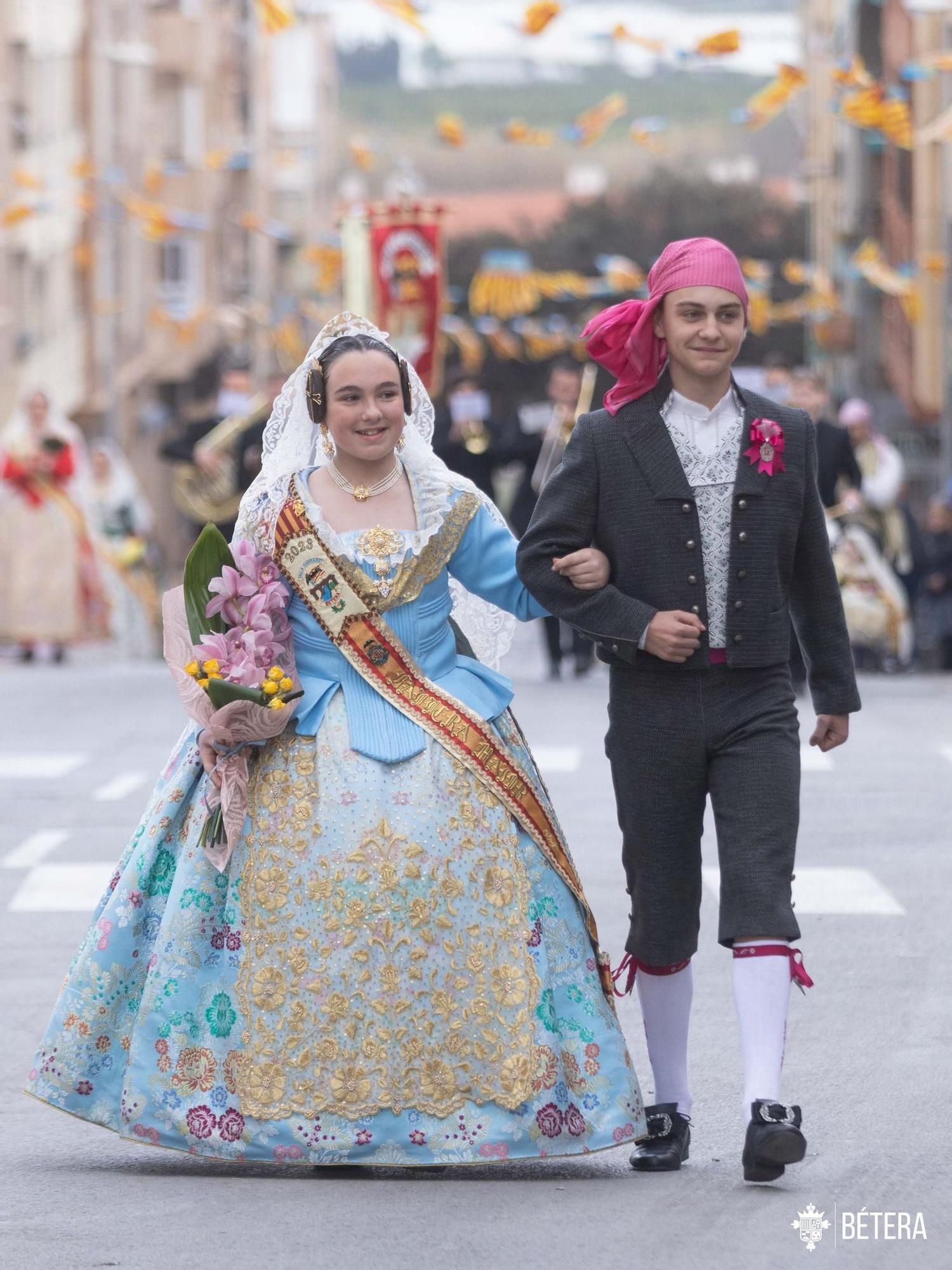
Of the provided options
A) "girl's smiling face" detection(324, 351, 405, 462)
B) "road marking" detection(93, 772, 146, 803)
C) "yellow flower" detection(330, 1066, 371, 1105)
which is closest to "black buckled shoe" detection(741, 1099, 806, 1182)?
"yellow flower" detection(330, 1066, 371, 1105)

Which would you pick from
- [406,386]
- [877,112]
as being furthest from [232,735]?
[877,112]

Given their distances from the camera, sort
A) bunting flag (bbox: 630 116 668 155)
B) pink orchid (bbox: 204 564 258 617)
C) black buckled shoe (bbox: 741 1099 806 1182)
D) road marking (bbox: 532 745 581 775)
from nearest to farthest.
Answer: black buckled shoe (bbox: 741 1099 806 1182)
pink orchid (bbox: 204 564 258 617)
road marking (bbox: 532 745 581 775)
bunting flag (bbox: 630 116 668 155)

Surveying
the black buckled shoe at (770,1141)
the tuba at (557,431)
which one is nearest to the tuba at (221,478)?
the tuba at (557,431)

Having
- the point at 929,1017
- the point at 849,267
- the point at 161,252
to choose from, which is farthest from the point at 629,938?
the point at 161,252

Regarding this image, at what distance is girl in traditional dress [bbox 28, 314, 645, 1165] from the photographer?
550 centimetres

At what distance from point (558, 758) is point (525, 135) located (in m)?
9.99

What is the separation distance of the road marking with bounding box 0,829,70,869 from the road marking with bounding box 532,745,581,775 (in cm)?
247

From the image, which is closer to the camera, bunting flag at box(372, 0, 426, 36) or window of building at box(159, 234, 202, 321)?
bunting flag at box(372, 0, 426, 36)

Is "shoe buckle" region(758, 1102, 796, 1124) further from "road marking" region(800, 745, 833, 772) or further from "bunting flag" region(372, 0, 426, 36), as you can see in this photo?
"bunting flag" region(372, 0, 426, 36)

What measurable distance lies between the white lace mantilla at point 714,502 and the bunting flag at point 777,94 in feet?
46.5

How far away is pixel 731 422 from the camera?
5.66m

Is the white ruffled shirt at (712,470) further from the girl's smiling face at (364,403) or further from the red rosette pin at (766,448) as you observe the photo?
the girl's smiling face at (364,403)

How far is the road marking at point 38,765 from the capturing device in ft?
42.3

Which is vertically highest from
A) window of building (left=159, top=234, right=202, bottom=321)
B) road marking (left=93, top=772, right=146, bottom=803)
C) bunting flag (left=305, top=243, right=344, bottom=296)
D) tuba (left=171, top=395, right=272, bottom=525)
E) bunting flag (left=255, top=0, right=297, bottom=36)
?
window of building (left=159, top=234, right=202, bottom=321)
